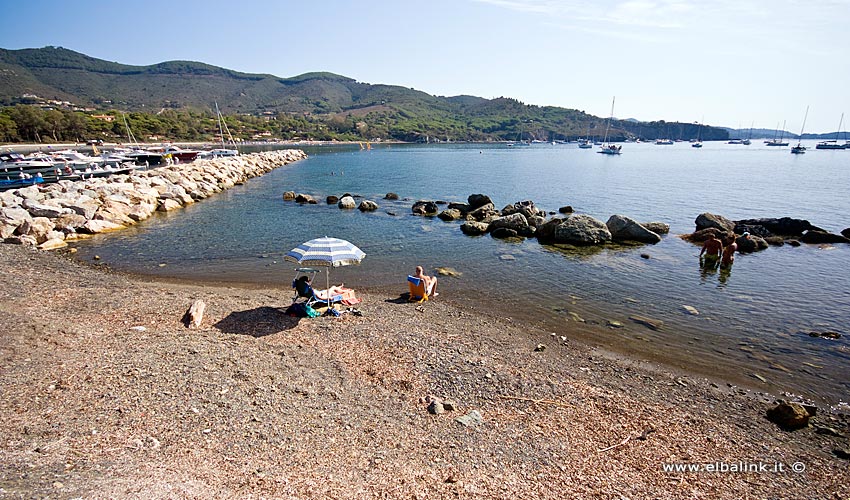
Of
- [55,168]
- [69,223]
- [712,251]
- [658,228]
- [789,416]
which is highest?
[55,168]

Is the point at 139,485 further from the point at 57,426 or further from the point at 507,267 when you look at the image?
the point at 507,267

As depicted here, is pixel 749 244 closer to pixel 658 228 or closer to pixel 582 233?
pixel 658 228

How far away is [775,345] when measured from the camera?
1359 cm

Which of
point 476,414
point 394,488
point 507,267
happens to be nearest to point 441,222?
point 507,267

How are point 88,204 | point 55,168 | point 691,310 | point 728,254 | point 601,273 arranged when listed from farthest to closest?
point 55,168
point 88,204
point 728,254
point 601,273
point 691,310

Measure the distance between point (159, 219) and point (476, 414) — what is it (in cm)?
3159

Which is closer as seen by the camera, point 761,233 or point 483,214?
point 761,233

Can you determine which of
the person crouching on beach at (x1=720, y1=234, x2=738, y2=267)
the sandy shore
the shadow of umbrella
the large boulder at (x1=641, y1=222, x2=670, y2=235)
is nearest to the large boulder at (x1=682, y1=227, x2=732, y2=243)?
the large boulder at (x1=641, y1=222, x2=670, y2=235)

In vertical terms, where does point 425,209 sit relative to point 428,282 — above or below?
below

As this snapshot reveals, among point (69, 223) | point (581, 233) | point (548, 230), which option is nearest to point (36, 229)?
point (69, 223)

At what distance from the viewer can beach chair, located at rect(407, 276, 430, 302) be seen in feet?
52.7

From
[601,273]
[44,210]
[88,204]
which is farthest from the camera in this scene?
[88,204]

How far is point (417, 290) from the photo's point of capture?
16.2 meters

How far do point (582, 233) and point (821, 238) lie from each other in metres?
17.1
